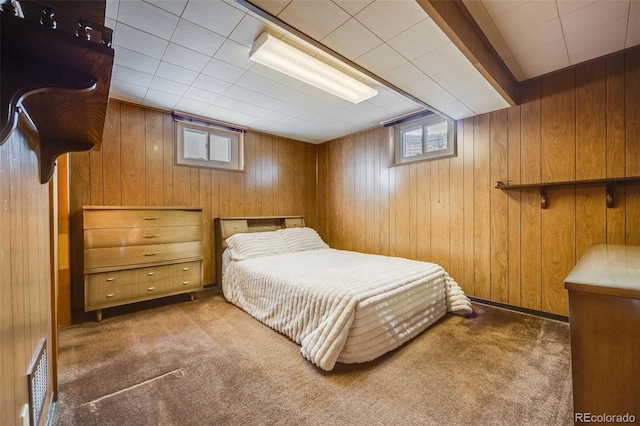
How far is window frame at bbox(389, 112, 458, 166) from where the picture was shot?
3254mm

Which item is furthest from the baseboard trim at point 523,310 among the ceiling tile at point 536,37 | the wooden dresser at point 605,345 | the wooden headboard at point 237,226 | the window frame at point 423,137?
the wooden headboard at point 237,226

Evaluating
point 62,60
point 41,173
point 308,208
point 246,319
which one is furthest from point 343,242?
point 62,60

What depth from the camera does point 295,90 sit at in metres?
2.84

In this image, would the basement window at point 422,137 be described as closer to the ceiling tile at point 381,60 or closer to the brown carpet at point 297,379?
the ceiling tile at point 381,60

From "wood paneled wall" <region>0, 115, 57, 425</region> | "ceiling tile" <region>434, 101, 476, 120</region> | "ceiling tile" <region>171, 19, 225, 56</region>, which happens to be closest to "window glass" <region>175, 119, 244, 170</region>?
"ceiling tile" <region>171, 19, 225, 56</region>

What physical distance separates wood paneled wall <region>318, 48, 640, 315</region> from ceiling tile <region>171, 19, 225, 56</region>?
2.59 metres

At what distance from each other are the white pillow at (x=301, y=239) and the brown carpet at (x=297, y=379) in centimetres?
144

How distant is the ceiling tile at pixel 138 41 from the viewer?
6.21 feet

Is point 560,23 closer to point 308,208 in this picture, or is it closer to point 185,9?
point 185,9

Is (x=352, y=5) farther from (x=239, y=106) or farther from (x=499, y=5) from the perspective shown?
(x=239, y=106)

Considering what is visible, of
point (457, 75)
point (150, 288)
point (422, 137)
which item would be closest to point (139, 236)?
point (150, 288)

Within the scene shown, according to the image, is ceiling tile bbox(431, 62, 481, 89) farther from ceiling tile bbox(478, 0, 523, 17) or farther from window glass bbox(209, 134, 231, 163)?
window glass bbox(209, 134, 231, 163)

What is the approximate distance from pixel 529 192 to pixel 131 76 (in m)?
4.04

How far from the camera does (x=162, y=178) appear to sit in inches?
133
